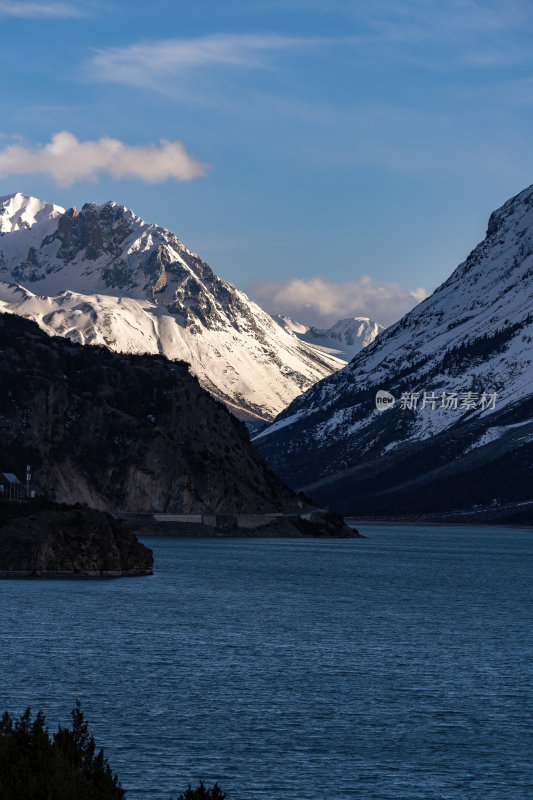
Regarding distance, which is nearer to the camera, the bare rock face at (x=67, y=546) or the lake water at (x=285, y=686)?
the lake water at (x=285, y=686)

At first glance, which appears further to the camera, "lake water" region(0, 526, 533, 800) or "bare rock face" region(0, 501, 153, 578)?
"bare rock face" region(0, 501, 153, 578)

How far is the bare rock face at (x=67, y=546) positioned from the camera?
147 m

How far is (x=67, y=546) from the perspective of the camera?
497 feet

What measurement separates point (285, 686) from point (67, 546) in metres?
80.0

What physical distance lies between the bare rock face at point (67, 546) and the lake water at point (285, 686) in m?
10.0

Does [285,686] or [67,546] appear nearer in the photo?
[285,686]

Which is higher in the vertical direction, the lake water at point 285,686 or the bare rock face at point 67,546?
the bare rock face at point 67,546

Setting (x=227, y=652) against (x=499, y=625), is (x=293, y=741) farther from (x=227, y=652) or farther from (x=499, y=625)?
(x=499, y=625)

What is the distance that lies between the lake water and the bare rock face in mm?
10049

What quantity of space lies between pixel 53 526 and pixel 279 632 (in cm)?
5694

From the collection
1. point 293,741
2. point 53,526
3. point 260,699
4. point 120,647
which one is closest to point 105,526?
point 53,526

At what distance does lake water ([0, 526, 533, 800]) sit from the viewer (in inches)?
2141

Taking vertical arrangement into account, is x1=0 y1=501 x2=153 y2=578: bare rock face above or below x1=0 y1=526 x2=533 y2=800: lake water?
above

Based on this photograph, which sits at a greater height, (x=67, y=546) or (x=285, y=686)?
(x=67, y=546)
